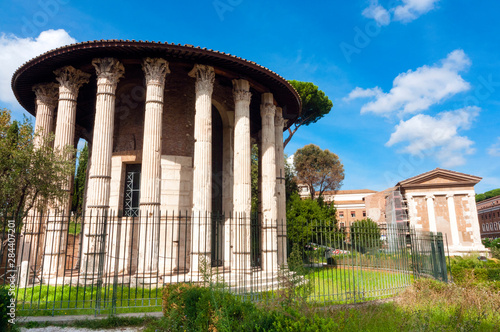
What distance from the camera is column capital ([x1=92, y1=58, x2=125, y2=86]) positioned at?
10.3 meters

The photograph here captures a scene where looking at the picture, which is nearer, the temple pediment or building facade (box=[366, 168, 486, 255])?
building facade (box=[366, 168, 486, 255])

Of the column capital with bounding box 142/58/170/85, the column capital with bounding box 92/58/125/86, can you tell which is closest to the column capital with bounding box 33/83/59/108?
the column capital with bounding box 92/58/125/86

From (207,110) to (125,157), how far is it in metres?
3.81

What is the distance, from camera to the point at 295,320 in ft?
11.6

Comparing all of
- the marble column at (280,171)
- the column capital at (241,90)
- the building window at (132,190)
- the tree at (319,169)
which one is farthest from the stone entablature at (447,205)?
the building window at (132,190)

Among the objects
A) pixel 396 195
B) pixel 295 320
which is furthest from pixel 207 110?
pixel 396 195

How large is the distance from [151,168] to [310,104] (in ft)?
58.3

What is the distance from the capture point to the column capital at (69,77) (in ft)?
35.8

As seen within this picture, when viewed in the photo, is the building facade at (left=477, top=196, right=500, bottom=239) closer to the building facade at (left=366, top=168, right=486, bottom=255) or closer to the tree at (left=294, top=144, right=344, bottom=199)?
the building facade at (left=366, top=168, right=486, bottom=255)

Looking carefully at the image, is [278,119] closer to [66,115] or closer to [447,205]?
[66,115]

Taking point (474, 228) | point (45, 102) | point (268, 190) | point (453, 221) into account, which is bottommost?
point (474, 228)

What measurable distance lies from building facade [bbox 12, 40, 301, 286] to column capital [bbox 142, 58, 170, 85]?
0.11ft

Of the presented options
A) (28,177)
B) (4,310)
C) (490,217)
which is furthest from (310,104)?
(490,217)

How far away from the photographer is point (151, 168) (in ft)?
31.9
